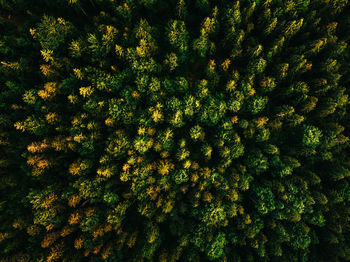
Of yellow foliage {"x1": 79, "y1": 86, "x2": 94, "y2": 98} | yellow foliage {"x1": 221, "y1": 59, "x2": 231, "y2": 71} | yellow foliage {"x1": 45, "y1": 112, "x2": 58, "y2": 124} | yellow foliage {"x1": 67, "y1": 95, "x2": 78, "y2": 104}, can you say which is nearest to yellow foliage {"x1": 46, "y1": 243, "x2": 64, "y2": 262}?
yellow foliage {"x1": 45, "y1": 112, "x2": 58, "y2": 124}

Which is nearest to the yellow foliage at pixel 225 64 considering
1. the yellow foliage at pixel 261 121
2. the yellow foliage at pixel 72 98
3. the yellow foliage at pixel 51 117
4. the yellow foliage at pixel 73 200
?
the yellow foliage at pixel 261 121

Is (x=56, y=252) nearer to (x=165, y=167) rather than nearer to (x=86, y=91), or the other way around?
(x=165, y=167)

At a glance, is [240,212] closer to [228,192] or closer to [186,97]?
[228,192]

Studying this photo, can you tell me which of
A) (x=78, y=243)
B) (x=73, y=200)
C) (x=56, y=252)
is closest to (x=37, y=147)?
(x=73, y=200)

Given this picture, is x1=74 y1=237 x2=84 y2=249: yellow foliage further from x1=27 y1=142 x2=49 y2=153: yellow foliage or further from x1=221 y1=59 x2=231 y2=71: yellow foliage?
x1=221 y1=59 x2=231 y2=71: yellow foliage

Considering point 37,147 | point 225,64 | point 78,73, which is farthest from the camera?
point 225,64

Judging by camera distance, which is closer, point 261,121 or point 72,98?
point 72,98

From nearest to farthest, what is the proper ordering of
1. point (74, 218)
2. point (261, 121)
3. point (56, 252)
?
point (74, 218)
point (56, 252)
point (261, 121)

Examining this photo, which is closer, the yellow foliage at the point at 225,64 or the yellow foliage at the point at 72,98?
the yellow foliage at the point at 72,98

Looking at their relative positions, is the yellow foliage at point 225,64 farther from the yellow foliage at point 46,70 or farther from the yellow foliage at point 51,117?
the yellow foliage at point 51,117
